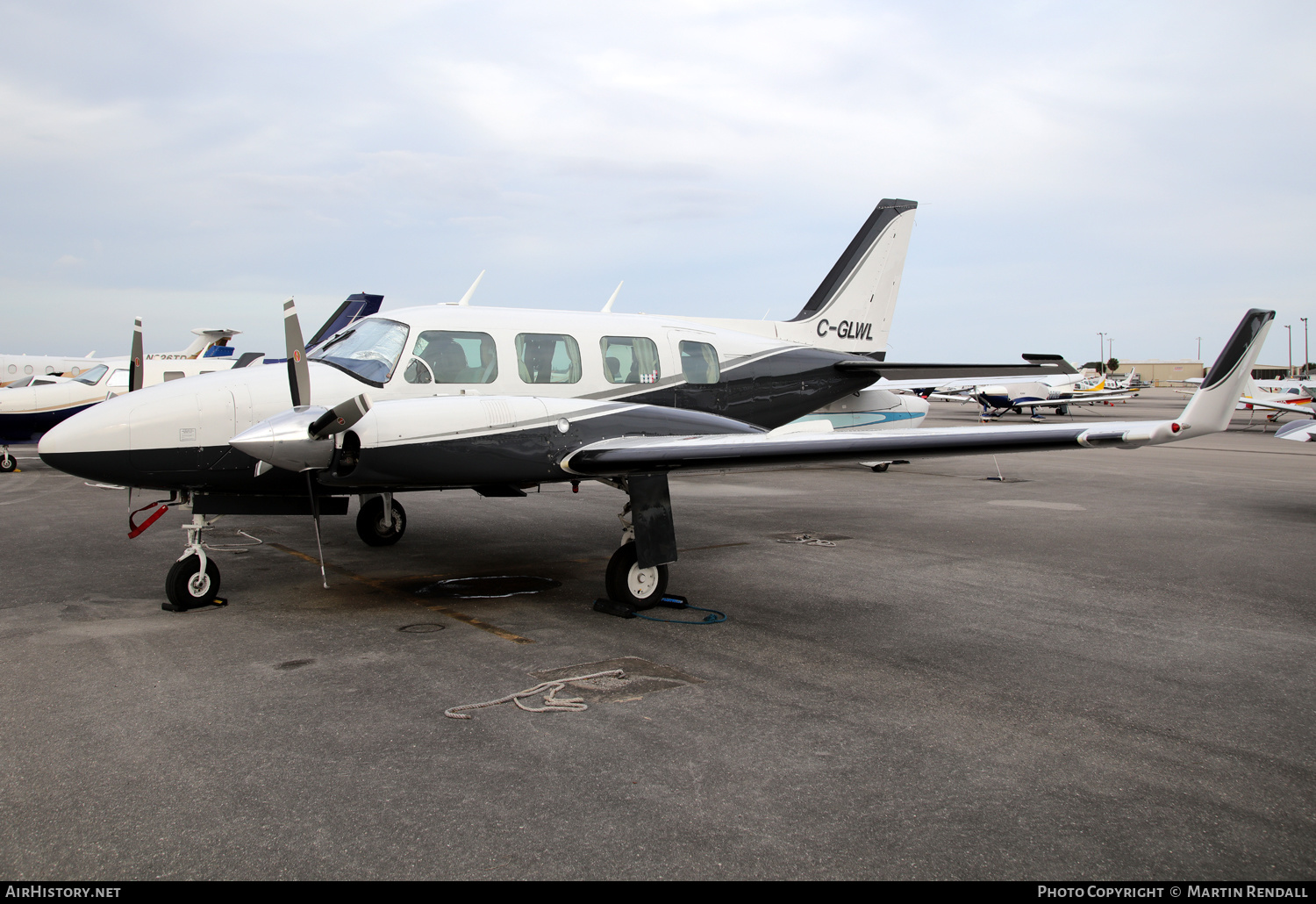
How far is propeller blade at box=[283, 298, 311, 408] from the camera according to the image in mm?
6145

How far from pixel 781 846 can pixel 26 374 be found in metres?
42.7

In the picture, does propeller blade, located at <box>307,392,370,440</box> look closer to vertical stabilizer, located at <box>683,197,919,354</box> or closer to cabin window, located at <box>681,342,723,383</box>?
cabin window, located at <box>681,342,723,383</box>

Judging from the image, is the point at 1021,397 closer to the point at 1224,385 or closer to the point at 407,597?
the point at 1224,385

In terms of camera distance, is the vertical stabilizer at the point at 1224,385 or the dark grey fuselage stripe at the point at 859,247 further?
the dark grey fuselage stripe at the point at 859,247

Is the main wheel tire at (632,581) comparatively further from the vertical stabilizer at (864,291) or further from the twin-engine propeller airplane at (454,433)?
the vertical stabilizer at (864,291)

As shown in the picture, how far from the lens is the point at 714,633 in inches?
243

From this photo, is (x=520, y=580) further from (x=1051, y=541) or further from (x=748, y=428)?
(x=1051, y=541)

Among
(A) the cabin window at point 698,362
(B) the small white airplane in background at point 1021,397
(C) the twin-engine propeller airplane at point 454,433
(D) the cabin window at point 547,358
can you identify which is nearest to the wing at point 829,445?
(C) the twin-engine propeller airplane at point 454,433

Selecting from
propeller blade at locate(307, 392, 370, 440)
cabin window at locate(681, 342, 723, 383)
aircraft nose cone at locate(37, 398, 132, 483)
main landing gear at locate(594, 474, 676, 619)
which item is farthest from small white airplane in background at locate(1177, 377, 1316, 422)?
aircraft nose cone at locate(37, 398, 132, 483)

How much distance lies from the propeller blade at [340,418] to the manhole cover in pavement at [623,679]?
2287 mm

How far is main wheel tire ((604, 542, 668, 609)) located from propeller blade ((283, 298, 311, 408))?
109 inches

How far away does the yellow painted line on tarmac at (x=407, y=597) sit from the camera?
6.02 metres

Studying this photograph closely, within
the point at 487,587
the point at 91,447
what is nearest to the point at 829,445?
the point at 487,587
